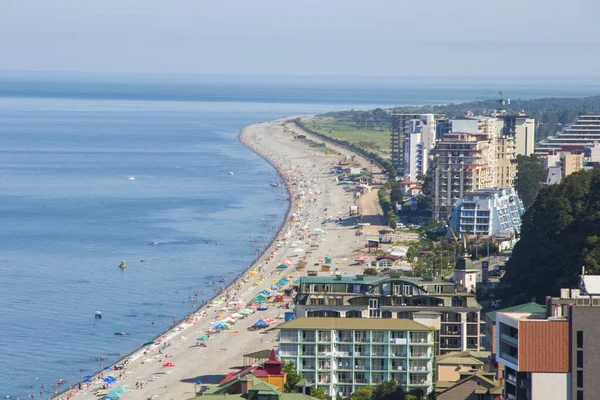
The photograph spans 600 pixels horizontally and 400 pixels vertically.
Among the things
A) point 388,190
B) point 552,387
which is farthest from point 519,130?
point 552,387

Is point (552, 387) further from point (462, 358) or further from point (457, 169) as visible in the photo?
point (457, 169)

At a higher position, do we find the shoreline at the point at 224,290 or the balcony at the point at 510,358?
the balcony at the point at 510,358

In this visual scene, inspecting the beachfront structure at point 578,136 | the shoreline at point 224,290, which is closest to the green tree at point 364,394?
the shoreline at point 224,290

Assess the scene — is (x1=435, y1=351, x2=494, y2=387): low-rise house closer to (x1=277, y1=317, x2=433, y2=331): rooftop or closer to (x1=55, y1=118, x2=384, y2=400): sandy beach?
(x1=277, y1=317, x2=433, y2=331): rooftop

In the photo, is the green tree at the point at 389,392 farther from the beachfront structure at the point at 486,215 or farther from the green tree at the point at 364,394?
the beachfront structure at the point at 486,215

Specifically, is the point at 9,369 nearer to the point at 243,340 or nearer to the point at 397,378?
the point at 243,340

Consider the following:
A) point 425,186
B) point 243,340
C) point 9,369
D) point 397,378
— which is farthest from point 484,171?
point 397,378
